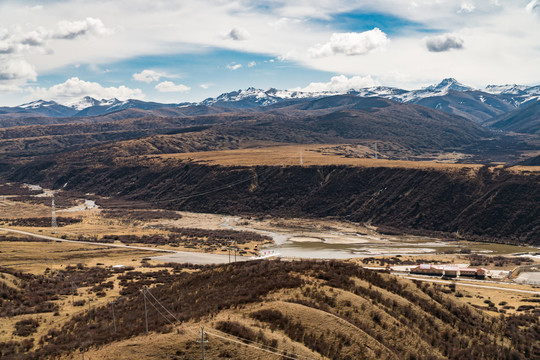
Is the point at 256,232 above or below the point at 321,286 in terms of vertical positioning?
below

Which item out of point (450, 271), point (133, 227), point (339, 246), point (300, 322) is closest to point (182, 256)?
point (339, 246)

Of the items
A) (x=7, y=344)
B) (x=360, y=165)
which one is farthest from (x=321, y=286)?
(x=360, y=165)

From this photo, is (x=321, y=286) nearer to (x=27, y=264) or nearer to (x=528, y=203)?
(x=27, y=264)

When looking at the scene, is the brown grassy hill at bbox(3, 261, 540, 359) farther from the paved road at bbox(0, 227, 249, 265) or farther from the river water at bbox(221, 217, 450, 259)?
the river water at bbox(221, 217, 450, 259)

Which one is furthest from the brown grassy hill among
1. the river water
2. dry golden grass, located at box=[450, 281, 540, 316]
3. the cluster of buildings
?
the river water

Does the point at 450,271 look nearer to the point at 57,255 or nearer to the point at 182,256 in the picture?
the point at 182,256

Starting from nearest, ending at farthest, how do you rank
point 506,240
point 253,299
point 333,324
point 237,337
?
point 237,337
point 333,324
point 253,299
point 506,240

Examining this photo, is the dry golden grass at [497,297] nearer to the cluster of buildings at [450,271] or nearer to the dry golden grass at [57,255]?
the cluster of buildings at [450,271]
